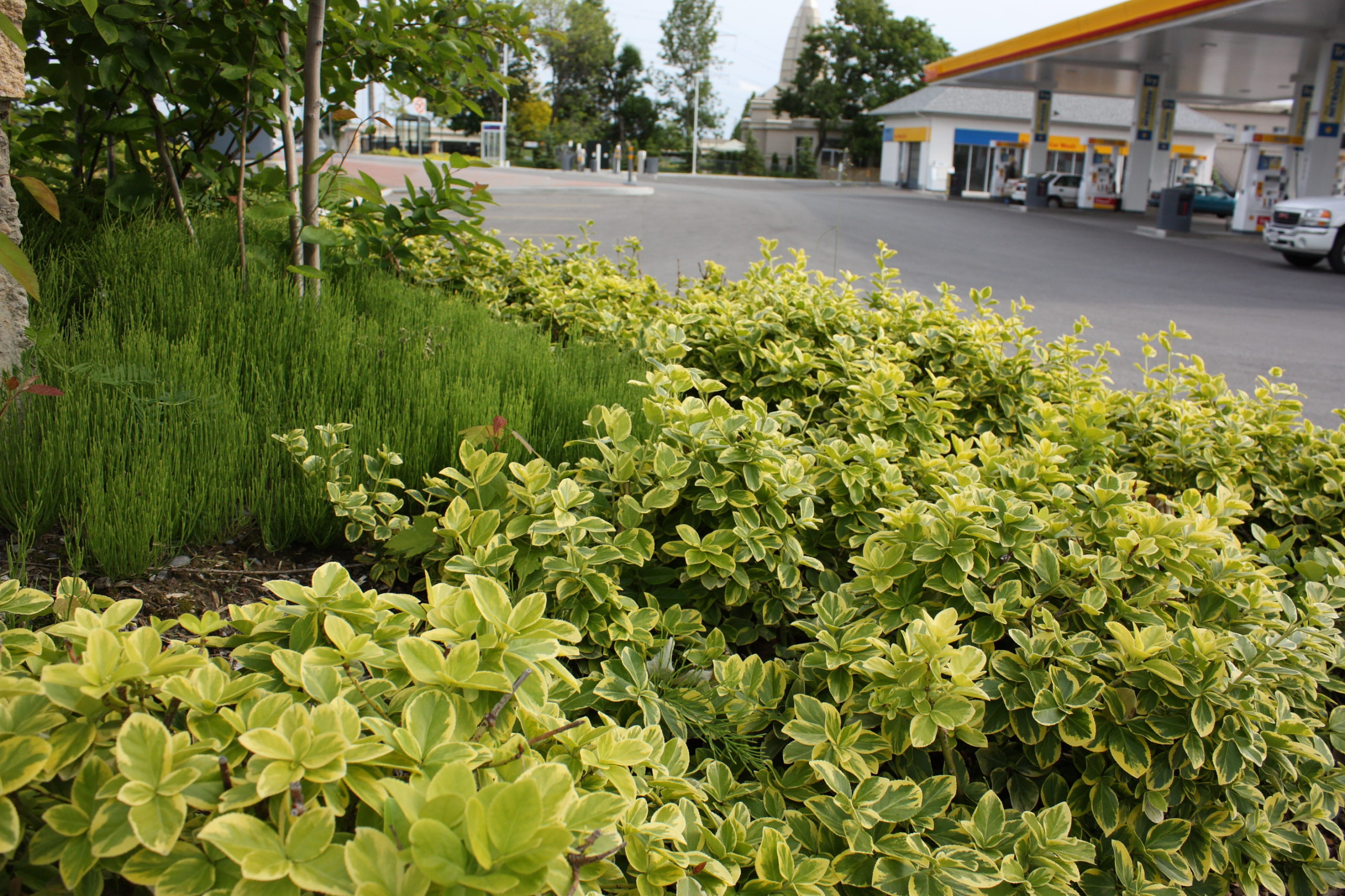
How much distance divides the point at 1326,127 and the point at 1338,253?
23.5 feet

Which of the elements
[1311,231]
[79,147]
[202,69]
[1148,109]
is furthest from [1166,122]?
[79,147]

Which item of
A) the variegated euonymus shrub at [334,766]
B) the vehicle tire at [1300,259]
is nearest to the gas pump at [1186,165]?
the vehicle tire at [1300,259]

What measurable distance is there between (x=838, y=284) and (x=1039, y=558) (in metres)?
2.91

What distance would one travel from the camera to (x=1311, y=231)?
15.7 meters

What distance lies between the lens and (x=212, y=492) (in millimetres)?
2303

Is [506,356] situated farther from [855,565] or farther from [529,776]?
[529,776]

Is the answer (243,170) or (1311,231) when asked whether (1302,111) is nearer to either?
(1311,231)

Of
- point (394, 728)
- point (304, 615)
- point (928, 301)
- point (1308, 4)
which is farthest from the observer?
point (1308, 4)

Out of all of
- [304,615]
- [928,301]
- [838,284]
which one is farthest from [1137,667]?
[838,284]

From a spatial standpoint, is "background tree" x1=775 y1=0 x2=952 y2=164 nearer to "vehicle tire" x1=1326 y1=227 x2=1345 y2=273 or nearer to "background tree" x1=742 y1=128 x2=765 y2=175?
"background tree" x1=742 y1=128 x2=765 y2=175

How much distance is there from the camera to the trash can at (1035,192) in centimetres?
3194

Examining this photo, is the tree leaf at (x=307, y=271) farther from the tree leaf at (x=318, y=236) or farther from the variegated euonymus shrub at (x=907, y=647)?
the variegated euonymus shrub at (x=907, y=647)

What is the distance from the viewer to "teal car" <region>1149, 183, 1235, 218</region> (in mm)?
33500

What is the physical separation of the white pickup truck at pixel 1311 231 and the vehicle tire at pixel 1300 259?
1 centimetres
